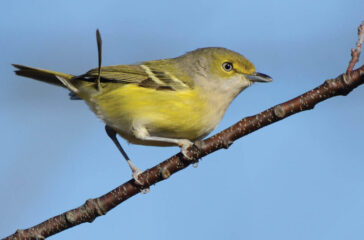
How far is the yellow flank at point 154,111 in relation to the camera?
457cm

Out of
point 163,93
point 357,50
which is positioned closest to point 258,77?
point 163,93

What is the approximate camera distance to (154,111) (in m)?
4.64

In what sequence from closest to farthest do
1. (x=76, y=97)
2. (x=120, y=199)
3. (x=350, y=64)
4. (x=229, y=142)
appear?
(x=350, y=64) < (x=229, y=142) < (x=120, y=199) < (x=76, y=97)

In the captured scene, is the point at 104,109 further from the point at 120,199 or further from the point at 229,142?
the point at 229,142

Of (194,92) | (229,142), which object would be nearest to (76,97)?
(194,92)

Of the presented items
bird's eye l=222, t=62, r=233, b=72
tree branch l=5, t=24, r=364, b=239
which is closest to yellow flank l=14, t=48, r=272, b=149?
bird's eye l=222, t=62, r=233, b=72

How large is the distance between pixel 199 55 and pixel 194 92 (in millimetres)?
1040

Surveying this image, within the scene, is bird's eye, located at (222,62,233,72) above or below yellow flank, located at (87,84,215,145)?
above

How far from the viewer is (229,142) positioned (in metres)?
3.40

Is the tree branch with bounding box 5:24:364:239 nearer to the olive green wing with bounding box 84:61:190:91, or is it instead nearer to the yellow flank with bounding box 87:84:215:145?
the yellow flank with bounding box 87:84:215:145

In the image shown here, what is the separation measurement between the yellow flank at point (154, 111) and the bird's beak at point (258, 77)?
682 millimetres

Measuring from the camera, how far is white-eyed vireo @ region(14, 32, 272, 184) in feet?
15.1

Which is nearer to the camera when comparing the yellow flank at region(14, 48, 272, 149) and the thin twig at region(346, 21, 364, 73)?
the thin twig at region(346, 21, 364, 73)

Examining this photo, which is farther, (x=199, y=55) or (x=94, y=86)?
(x=199, y=55)
